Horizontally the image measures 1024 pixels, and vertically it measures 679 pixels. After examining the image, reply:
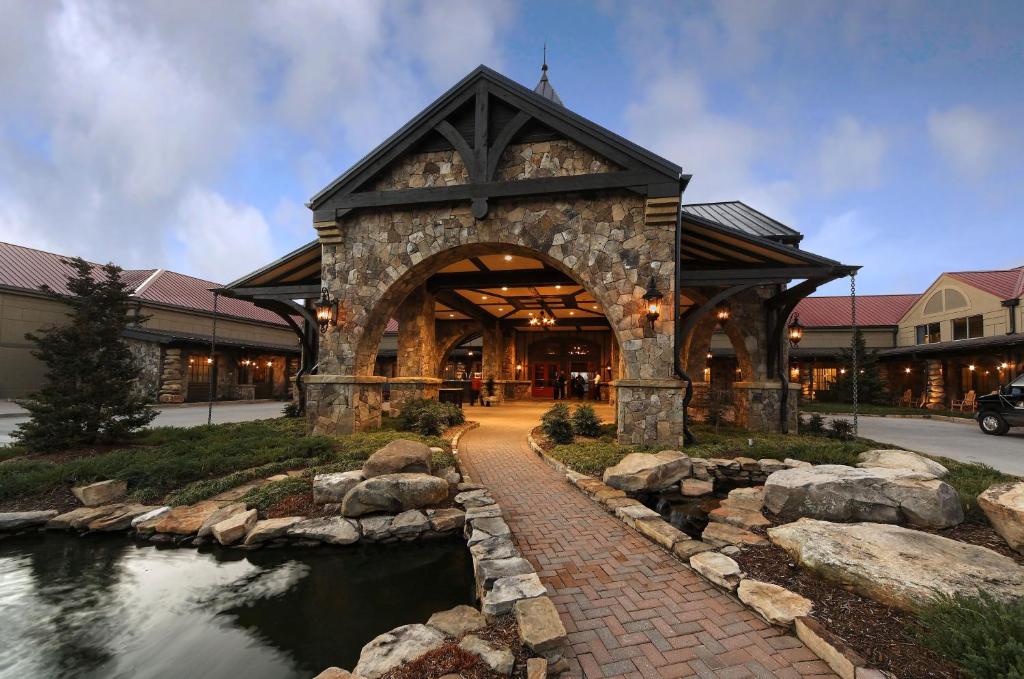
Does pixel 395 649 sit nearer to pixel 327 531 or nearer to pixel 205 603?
pixel 205 603

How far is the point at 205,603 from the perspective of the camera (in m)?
4.15

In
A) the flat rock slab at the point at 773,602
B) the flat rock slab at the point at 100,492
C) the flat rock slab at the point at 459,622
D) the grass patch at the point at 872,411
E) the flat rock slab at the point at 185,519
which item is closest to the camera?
the flat rock slab at the point at 773,602

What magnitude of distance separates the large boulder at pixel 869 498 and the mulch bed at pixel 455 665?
4137mm

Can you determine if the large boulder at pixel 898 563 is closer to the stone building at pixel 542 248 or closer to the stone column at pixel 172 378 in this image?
the stone building at pixel 542 248

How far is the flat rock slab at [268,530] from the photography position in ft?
17.2

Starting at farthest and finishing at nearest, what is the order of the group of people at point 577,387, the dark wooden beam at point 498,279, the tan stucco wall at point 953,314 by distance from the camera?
1. the group of people at point 577,387
2. the tan stucco wall at point 953,314
3. the dark wooden beam at point 498,279

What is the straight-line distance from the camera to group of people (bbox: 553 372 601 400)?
25672mm

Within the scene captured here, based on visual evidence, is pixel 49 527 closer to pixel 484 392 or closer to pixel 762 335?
pixel 762 335

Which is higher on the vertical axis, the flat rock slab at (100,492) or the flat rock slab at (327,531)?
the flat rock slab at (100,492)

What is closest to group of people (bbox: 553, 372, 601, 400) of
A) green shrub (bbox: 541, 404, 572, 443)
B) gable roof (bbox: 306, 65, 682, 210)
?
green shrub (bbox: 541, 404, 572, 443)

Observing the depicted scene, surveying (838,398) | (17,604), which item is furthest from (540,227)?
(838,398)

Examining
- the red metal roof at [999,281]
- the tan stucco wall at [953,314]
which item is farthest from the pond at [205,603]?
Result: the red metal roof at [999,281]

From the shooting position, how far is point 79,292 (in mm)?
8461

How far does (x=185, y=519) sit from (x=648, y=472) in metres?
6.44
